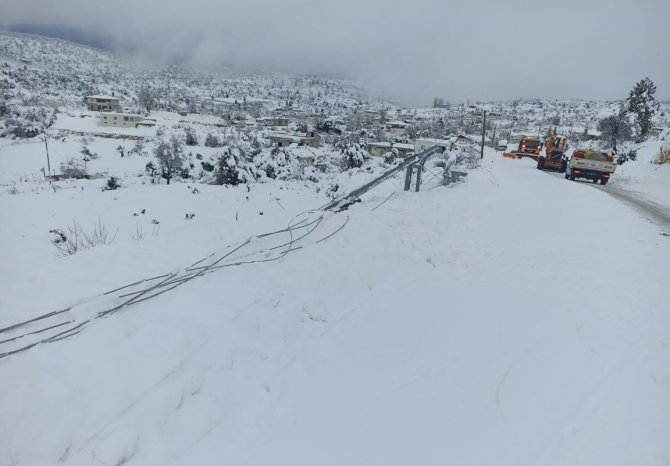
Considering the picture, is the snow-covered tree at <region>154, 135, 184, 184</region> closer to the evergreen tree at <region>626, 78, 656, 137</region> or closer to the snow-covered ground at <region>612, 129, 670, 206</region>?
the snow-covered ground at <region>612, 129, 670, 206</region>

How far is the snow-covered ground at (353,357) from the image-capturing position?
11.1 ft

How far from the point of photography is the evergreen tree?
1866 inches

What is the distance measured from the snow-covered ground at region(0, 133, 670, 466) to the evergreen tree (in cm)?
5127

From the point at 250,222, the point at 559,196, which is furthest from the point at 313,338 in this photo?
the point at 559,196

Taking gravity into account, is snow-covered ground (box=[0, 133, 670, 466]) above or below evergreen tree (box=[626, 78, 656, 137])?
below

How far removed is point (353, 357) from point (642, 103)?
60.0m

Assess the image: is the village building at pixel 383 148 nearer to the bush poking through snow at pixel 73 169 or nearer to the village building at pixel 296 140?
the village building at pixel 296 140

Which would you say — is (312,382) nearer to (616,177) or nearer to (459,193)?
(459,193)

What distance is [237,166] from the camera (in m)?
23.1

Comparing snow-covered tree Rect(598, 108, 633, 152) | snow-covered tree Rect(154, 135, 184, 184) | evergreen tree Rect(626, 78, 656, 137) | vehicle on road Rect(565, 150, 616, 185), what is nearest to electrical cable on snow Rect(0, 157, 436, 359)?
vehicle on road Rect(565, 150, 616, 185)

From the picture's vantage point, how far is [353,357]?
4953 millimetres

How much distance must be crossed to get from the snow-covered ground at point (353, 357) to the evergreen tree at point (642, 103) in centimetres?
5127

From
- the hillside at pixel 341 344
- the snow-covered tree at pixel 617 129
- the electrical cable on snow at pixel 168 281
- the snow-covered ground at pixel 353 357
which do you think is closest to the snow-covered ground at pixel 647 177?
the hillside at pixel 341 344

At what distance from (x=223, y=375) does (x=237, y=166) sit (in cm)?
2025
